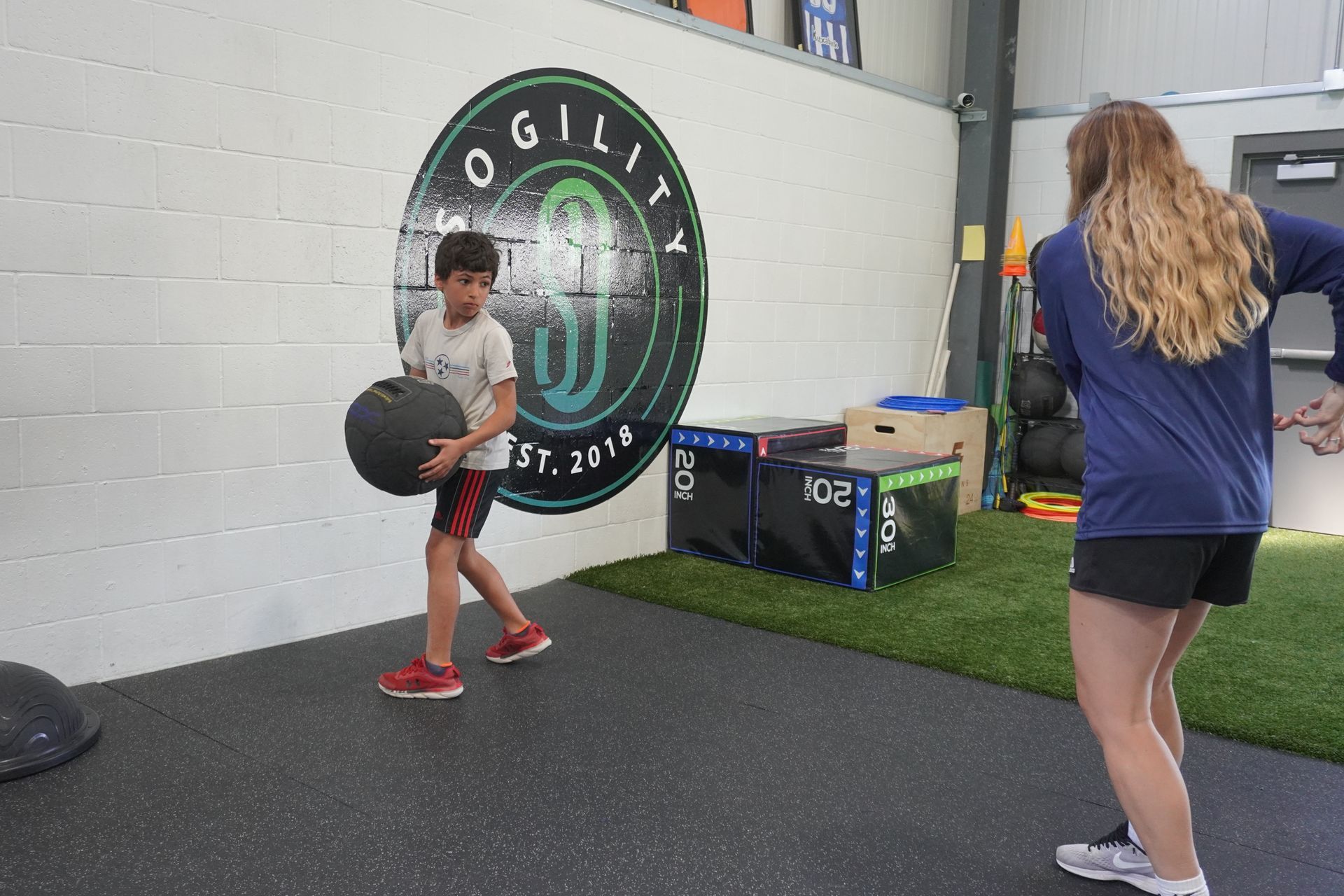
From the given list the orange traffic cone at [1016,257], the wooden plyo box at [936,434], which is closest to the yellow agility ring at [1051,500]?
the wooden plyo box at [936,434]

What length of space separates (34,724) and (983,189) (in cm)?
561

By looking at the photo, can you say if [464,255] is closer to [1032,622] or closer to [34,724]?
[34,724]

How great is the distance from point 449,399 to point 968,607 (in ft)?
7.17

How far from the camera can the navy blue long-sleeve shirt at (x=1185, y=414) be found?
5.56 ft

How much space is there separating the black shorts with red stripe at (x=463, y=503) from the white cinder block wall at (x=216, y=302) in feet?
2.08

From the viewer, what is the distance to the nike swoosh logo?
6.85 feet

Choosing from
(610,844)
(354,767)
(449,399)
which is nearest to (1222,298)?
(610,844)

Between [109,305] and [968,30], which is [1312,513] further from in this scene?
[109,305]

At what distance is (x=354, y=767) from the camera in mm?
2578

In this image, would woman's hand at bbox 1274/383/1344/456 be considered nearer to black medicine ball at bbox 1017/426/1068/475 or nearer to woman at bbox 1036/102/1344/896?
woman at bbox 1036/102/1344/896

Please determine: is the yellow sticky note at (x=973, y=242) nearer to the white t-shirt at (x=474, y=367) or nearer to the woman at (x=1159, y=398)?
the white t-shirt at (x=474, y=367)

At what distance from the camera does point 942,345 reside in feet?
21.8

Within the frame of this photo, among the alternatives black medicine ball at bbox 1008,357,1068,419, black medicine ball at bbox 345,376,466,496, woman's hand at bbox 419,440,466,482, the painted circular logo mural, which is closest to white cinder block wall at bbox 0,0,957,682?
the painted circular logo mural

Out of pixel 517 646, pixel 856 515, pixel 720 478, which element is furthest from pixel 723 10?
pixel 517 646
